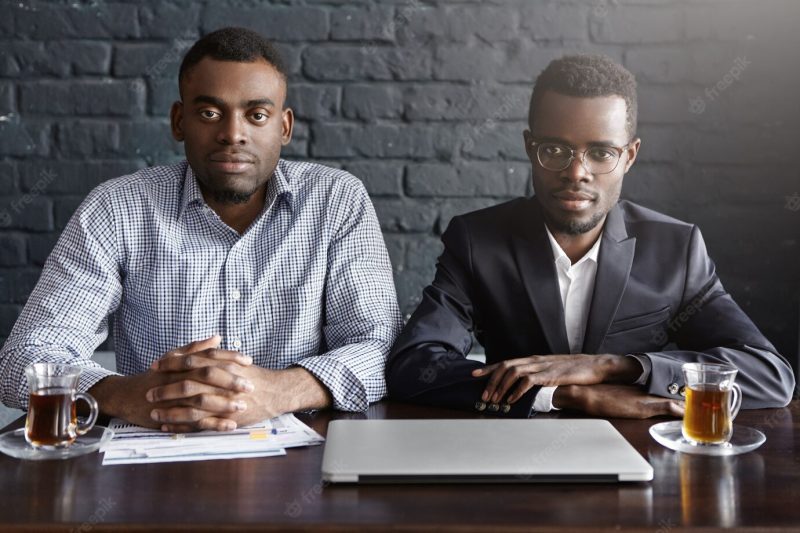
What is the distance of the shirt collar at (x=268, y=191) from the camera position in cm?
193

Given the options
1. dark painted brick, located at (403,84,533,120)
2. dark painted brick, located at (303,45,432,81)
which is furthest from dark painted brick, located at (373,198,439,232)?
dark painted brick, located at (303,45,432,81)

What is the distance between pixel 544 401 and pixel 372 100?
113 centimetres

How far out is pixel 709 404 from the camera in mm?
1249

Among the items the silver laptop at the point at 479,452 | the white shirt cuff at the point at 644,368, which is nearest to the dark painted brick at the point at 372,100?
the white shirt cuff at the point at 644,368

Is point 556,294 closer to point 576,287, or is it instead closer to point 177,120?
point 576,287

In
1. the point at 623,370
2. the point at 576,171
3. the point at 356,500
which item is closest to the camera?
the point at 356,500

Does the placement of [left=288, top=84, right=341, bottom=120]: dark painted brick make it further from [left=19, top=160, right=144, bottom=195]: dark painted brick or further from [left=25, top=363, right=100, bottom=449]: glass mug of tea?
[left=25, top=363, right=100, bottom=449]: glass mug of tea

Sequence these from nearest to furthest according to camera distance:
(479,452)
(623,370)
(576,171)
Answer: (479,452) < (623,370) < (576,171)

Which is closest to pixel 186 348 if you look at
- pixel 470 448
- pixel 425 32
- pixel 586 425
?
pixel 470 448

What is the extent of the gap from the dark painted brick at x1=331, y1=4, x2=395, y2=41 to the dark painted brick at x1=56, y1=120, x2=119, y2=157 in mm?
658

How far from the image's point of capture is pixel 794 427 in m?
1.40

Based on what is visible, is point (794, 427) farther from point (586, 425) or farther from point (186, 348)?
point (186, 348)

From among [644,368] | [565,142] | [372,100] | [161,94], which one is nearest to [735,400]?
[644,368]

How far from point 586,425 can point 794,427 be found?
1.25 feet
